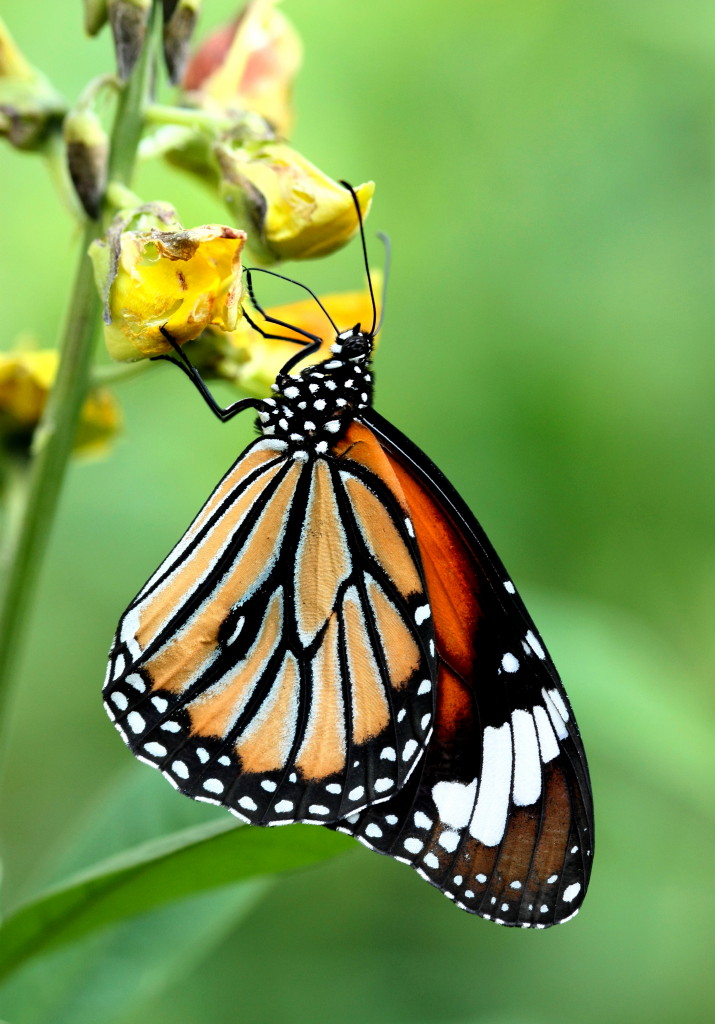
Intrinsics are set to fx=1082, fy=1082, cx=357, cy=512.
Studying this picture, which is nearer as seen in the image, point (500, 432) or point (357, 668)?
point (357, 668)

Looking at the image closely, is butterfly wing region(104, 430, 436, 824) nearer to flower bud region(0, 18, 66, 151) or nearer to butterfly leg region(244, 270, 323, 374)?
butterfly leg region(244, 270, 323, 374)

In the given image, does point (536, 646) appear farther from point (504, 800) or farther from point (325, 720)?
point (325, 720)

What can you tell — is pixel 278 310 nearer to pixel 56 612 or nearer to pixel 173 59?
pixel 173 59

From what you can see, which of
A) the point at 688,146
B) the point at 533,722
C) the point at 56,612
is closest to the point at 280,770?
the point at 533,722

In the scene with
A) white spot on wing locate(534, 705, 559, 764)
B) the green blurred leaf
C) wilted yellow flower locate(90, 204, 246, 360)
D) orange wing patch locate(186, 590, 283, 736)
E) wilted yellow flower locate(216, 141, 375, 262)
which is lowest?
the green blurred leaf

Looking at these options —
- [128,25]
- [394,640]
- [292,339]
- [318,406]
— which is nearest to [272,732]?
[394,640]

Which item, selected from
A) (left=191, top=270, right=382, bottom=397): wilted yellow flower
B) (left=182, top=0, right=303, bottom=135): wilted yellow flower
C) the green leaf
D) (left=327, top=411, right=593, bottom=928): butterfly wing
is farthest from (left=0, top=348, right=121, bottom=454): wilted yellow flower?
the green leaf
